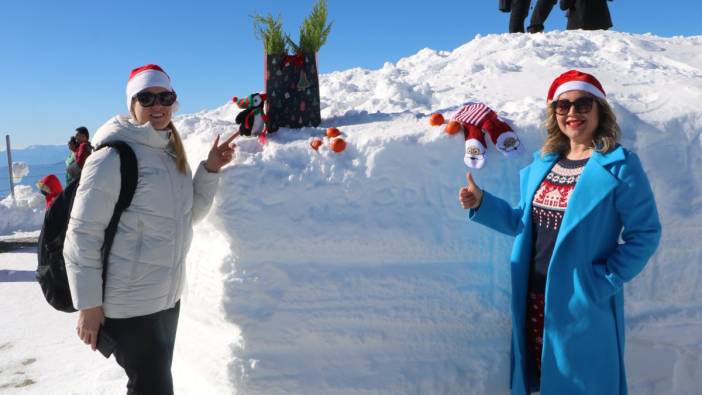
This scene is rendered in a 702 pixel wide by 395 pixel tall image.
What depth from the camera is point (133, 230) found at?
196 cm

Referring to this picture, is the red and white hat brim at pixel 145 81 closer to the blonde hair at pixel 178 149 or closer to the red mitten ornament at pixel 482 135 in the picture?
the blonde hair at pixel 178 149

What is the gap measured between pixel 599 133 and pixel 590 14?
16.5 feet

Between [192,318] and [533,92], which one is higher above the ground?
[533,92]

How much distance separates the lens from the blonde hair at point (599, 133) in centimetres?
195

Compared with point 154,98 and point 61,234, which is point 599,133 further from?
point 61,234

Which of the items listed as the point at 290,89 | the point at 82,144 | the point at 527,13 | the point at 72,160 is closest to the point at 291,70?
the point at 290,89

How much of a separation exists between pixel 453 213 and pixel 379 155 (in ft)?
1.64

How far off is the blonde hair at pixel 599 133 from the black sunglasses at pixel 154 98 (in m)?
1.65

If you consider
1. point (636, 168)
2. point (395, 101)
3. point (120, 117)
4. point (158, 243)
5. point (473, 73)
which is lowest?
point (158, 243)

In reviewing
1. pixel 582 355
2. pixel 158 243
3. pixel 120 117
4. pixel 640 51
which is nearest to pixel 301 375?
pixel 158 243

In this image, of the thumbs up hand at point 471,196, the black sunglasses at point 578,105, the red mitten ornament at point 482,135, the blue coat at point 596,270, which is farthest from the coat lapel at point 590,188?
the red mitten ornament at point 482,135

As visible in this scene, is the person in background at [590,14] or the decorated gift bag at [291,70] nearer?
the decorated gift bag at [291,70]

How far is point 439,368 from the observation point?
260 centimetres

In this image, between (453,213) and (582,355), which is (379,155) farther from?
(582,355)
